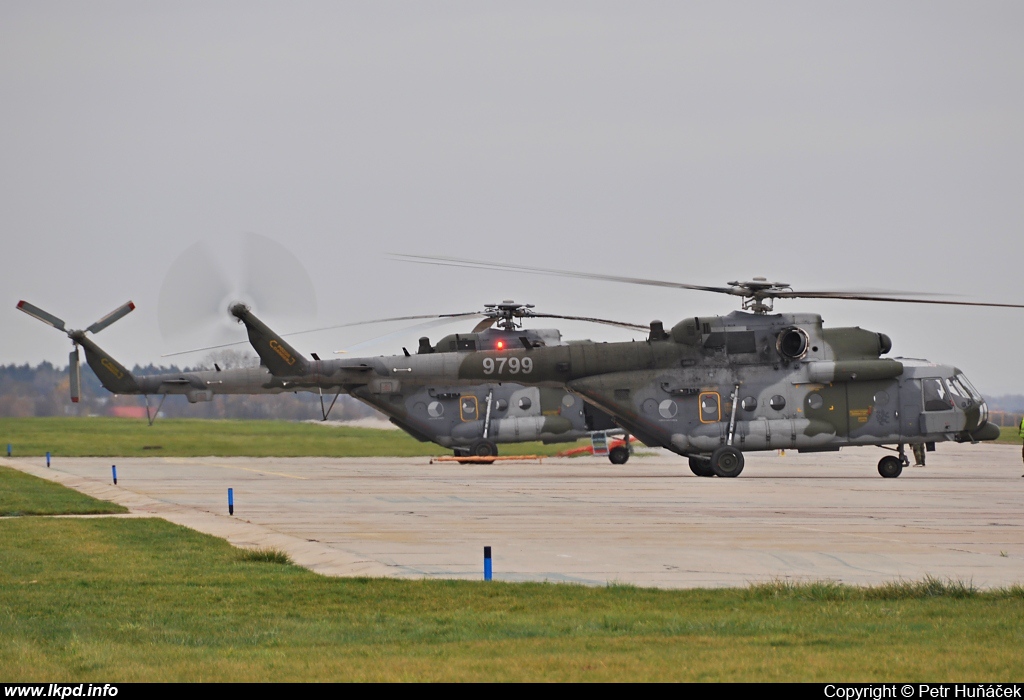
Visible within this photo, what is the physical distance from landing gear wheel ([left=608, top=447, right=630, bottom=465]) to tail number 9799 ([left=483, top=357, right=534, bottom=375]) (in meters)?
13.3

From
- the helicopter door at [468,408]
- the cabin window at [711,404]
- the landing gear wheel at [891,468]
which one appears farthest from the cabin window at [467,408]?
the landing gear wheel at [891,468]

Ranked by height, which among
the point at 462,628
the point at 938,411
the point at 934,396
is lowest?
the point at 462,628

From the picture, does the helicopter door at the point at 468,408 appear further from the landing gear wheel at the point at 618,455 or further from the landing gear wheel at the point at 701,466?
the landing gear wheel at the point at 701,466

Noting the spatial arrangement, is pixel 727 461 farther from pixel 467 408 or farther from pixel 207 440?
pixel 207 440

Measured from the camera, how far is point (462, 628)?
1152cm

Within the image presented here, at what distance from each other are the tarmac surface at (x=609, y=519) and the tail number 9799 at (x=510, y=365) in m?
3.14

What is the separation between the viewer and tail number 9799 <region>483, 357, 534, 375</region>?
118 ft

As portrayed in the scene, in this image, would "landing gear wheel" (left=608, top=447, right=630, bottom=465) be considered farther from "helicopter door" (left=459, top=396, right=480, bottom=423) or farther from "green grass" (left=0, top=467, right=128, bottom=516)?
"green grass" (left=0, top=467, right=128, bottom=516)

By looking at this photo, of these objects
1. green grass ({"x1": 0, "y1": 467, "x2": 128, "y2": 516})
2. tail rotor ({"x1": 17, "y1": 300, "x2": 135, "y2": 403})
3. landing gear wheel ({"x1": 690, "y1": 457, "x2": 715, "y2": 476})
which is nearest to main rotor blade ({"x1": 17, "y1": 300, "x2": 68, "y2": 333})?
tail rotor ({"x1": 17, "y1": 300, "x2": 135, "y2": 403})

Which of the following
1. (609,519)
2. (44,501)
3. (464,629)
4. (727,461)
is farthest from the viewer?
(727,461)

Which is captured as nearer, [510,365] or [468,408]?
[510,365]

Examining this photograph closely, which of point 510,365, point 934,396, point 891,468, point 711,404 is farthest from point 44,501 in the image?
point 934,396

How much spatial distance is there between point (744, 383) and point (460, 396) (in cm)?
1278

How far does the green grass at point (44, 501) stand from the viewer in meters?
25.1
